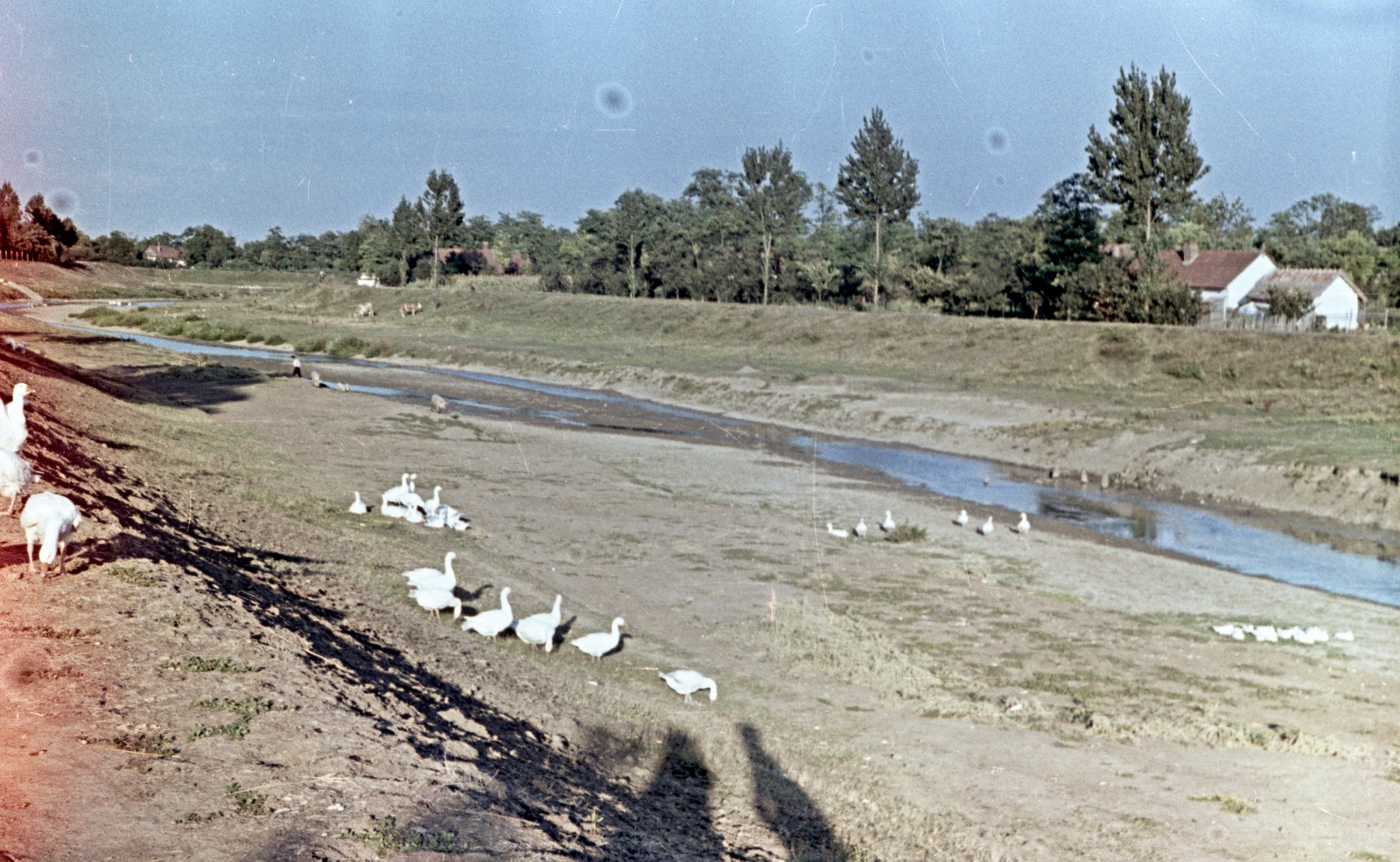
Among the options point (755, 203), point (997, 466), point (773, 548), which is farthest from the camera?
point (755, 203)

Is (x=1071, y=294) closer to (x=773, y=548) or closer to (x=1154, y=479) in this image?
(x=1154, y=479)

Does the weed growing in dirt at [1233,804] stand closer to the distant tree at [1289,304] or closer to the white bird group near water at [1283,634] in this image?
the white bird group near water at [1283,634]

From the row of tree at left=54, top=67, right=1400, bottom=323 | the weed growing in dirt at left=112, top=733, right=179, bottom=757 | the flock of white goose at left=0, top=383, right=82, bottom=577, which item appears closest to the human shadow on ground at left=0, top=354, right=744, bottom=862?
the flock of white goose at left=0, top=383, right=82, bottom=577

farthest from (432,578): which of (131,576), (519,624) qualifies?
(131,576)

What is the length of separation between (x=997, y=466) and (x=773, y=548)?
16016 mm

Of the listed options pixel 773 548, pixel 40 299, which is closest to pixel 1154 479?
pixel 773 548

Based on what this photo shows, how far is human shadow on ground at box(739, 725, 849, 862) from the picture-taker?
959 centimetres

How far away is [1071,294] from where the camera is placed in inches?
2434

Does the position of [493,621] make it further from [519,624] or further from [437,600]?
[437,600]

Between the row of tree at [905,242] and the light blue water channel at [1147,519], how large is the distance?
25.1 metres

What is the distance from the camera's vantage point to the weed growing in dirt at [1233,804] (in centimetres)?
1126

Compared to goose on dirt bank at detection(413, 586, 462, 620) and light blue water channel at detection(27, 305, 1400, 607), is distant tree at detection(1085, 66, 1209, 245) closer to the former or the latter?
light blue water channel at detection(27, 305, 1400, 607)

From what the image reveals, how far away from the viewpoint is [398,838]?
735 centimetres

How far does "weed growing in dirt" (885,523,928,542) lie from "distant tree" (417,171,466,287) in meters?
92.0
